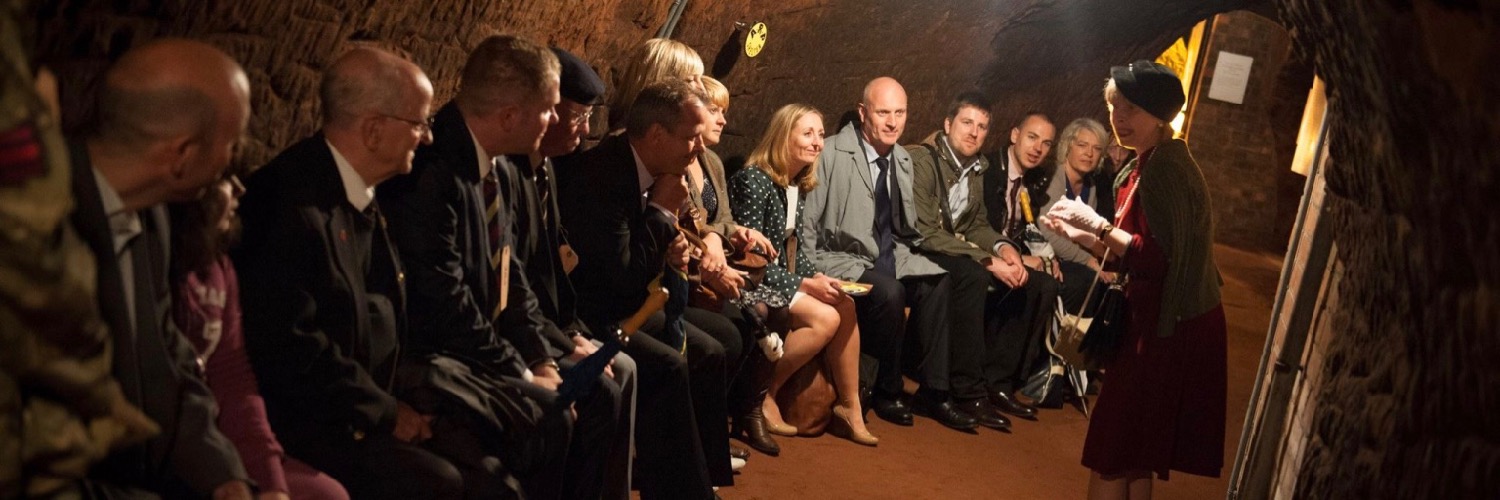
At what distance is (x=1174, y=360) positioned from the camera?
12.6 ft

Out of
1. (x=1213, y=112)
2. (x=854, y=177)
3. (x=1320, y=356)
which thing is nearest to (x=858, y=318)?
(x=854, y=177)

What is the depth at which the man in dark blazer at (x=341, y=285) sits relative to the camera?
2.67m

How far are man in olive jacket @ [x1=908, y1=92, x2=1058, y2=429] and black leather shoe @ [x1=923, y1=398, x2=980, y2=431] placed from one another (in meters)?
0.11

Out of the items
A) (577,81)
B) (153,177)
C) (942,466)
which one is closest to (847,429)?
(942,466)

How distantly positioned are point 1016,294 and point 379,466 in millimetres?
4129

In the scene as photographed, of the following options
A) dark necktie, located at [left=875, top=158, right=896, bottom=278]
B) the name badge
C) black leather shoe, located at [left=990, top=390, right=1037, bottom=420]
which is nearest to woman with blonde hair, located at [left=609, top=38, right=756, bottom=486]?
the name badge

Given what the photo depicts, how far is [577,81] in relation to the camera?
383 centimetres

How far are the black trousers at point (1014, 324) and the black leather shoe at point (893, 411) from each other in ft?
2.10

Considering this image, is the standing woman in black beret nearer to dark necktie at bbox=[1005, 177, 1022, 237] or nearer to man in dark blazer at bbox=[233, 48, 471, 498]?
man in dark blazer at bbox=[233, 48, 471, 498]

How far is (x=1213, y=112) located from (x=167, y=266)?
14367 millimetres

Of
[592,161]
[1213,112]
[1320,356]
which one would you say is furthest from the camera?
[1213,112]

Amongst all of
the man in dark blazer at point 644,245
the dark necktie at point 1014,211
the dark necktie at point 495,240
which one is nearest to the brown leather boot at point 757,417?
the man in dark blazer at point 644,245

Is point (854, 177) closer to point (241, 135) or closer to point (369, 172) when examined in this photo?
point (369, 172)

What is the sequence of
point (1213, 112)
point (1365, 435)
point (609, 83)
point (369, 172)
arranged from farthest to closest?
point (1213, 112) → point (609, 83) → point (369, 172) → point (1365, 435)
